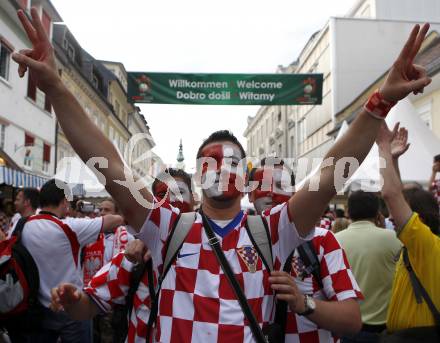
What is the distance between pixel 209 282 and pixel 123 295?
1.96 feet

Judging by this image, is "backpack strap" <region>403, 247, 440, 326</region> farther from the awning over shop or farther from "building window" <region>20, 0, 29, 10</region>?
"building window" <region>20, 0, 29, 10</region>

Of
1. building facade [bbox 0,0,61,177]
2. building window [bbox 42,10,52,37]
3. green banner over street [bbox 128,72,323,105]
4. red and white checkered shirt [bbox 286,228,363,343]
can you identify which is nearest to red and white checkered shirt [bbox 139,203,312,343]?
red and white checkered shirt [bbox 286,228,363,343]

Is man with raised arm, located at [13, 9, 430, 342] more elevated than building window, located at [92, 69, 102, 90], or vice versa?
building window, located at [92, 69, 102, 90]

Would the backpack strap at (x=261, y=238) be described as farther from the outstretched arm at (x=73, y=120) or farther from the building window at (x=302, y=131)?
the building window at (x=302, y=131)

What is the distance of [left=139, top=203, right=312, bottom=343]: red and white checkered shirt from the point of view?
1.72 m

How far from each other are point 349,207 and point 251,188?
3.39 feet

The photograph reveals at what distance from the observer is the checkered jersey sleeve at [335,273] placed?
205cm

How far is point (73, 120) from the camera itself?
69.0 inches

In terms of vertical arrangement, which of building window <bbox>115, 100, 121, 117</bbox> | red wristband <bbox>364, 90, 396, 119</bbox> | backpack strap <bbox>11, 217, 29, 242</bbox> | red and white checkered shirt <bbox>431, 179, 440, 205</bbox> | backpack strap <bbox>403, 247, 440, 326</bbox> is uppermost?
building window <bbox>115, 100, 121, 117</bbox>

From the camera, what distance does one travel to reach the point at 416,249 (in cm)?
245

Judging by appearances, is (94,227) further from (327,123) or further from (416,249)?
(327,123)

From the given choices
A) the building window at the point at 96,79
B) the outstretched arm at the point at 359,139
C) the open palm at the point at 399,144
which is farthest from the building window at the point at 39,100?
the outstretched arm at the point at 359,139

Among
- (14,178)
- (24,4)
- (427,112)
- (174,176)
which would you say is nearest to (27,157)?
(24,4)

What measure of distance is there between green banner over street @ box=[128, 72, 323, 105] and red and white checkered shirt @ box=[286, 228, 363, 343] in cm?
808
